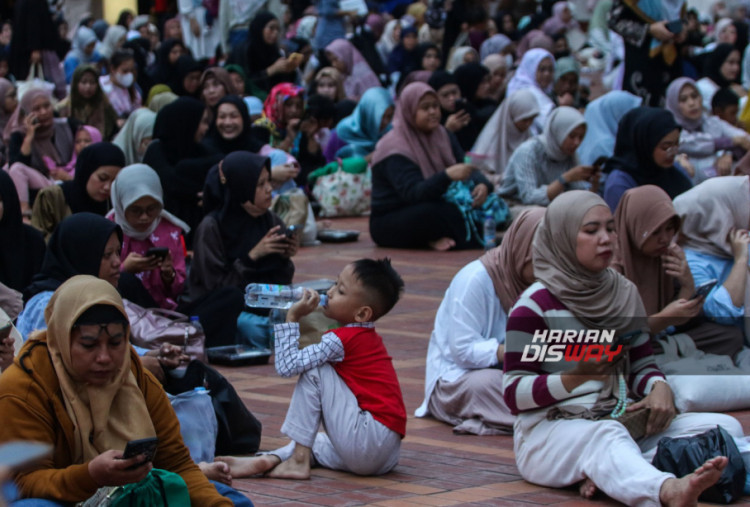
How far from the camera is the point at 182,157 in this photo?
9.73 m

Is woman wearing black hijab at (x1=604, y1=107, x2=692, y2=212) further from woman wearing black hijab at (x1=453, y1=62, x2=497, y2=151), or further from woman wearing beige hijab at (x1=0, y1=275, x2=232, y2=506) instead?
woman wearing black hijab at (x1=453, y1=62, x2=497, y2=151)

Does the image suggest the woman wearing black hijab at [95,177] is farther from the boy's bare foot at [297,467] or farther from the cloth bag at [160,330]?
the boy's bare foot at [297,467]

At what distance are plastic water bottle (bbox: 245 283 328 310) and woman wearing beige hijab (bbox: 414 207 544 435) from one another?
72 centimetres

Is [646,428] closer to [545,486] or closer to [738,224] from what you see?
[545,486]

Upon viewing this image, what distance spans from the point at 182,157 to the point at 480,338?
15.3ft

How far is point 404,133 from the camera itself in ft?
35.2

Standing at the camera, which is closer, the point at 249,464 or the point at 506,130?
the point at 249,464

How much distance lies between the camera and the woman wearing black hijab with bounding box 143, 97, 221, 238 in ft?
30.7

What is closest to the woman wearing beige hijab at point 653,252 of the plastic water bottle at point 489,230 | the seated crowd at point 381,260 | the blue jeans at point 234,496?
the seated crowd at point 381,260

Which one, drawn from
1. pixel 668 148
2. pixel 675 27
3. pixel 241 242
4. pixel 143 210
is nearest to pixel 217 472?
pixel 143 210

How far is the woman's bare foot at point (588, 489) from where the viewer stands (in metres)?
4.50

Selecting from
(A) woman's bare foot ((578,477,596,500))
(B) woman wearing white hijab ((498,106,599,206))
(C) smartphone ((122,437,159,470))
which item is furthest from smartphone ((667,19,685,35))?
(C) smartphone ((122,437,159,470))

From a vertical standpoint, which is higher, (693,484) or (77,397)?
(77,397)

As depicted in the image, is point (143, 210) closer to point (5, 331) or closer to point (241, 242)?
point (241, 242)
